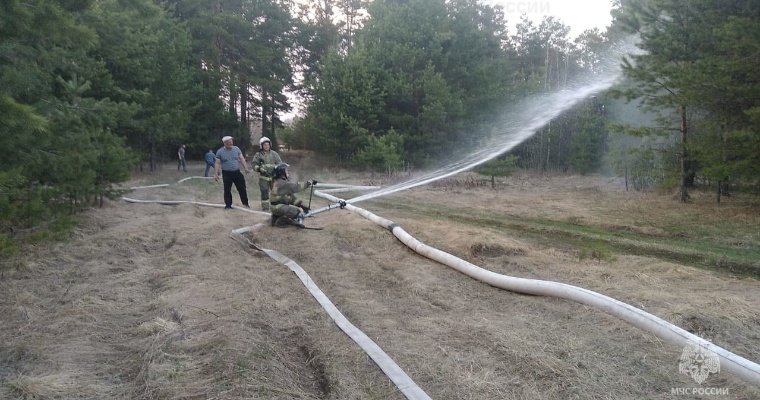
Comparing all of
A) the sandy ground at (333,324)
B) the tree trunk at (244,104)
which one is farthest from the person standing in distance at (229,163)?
the tree trunk at (244,104)

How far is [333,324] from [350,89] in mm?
21506

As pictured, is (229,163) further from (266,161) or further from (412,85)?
(412,85)

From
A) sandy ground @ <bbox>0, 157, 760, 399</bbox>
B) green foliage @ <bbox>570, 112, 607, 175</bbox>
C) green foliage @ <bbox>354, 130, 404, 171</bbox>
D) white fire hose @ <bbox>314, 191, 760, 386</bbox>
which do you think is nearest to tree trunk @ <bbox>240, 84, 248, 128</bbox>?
green foliage @ <bbox>354, 130, 404, 171</bbox>

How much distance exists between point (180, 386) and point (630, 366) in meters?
2.97

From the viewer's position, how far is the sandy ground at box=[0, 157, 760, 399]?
3.28 metres

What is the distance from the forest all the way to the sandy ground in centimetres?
116

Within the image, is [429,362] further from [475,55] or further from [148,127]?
[475,55]

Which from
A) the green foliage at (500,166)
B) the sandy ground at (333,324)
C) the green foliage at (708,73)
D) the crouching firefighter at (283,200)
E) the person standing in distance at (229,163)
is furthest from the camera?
the green foliage at (500,166)

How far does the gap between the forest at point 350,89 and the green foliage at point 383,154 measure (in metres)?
0.09

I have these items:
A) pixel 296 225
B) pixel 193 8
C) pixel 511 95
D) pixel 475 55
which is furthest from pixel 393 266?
pixel 193 8

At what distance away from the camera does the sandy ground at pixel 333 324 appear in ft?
10.8

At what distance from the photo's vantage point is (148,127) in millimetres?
20359

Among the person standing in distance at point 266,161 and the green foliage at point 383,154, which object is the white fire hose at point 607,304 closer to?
the person standing in distance at point 266,161

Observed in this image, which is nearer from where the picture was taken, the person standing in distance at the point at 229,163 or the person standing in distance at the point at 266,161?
the person standing in distance at the point at 266,161
